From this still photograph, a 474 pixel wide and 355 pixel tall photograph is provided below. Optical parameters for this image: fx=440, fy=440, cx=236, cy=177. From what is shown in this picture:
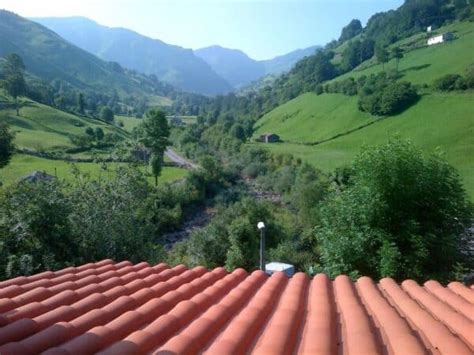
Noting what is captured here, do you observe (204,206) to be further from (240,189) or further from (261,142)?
(261,142)

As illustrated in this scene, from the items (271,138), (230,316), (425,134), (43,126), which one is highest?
(43,126)

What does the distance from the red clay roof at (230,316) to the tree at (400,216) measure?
6.62 m

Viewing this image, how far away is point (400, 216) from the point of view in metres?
13.2

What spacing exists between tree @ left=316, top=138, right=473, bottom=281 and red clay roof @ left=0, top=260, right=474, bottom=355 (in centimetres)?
662

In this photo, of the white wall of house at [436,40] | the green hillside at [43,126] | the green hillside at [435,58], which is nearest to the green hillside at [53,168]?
the green hillside at [43,126]

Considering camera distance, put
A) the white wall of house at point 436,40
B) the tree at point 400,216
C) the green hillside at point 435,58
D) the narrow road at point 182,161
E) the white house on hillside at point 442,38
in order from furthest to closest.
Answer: the white wall of house at point 436,40, the white house on hillside at point 442,38, the green hillside at point 435,58, the narrow road at point 182,161, the tree at point 400,216

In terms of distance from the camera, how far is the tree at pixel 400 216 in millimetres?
12805

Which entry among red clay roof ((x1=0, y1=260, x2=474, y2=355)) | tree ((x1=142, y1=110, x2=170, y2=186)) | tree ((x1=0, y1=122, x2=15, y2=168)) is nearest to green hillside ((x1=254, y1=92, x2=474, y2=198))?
tree ((x1=142, y1=110, x2=170, y2=186))

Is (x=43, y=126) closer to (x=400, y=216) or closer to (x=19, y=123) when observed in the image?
(x=19, y=123)

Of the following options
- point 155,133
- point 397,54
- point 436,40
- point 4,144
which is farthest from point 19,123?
point 436,40

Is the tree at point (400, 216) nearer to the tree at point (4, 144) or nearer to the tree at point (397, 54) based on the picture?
the tree at point (4, 144)

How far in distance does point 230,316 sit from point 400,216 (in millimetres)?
9842

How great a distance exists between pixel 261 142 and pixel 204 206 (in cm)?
4748

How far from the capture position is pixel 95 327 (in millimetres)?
4207
